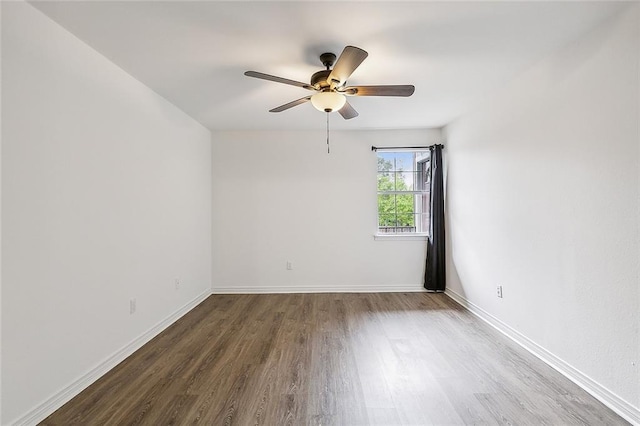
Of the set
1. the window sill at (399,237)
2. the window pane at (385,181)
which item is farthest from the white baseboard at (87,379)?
the window pane at (385,181)

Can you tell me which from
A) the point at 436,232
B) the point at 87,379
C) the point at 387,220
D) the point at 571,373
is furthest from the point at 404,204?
the point at 87,379

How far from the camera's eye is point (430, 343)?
8.46 feet

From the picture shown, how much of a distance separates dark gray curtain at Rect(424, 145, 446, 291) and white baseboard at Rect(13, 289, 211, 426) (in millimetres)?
3331

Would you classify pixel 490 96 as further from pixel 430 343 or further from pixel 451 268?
pixel 430 343

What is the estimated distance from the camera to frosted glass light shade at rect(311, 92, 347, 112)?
87.8 inches

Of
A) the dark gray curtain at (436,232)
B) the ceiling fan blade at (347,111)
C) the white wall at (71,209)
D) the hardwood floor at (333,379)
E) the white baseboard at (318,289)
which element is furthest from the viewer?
the white baseboard at (318,289)

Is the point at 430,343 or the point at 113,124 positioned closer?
the point at 113,124

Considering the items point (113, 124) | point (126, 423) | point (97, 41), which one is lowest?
→ point (126, 423)

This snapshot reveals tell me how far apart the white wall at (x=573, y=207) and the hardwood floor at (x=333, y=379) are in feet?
A: 1.00

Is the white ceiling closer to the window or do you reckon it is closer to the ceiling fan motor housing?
the ceiling fan motor housing

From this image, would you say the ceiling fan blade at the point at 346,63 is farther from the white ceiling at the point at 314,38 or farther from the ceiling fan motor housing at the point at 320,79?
the white ceiling at the point at 314,38

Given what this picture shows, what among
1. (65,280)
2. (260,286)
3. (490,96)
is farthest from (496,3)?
(260,286)

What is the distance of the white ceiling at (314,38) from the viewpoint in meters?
1.70

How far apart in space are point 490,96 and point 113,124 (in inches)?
136
